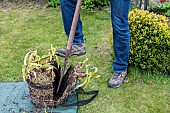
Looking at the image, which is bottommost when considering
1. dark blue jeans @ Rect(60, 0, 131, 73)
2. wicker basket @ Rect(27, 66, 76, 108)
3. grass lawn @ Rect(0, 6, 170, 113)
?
grass lawn @ Rect(0, 6, 170, 113)

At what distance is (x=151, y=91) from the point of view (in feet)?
10.8

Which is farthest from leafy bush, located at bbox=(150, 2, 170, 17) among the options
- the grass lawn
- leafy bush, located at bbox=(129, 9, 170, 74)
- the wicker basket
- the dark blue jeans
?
the wicker basket

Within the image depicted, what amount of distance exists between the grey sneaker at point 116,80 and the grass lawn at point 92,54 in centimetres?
5

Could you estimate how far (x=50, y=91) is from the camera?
9.34ft

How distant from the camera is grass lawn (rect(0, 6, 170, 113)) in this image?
313 centimetres

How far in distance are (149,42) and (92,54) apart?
818 mm

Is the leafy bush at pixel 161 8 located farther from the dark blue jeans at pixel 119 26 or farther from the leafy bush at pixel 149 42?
the dark blue jeans at pixel 119 26

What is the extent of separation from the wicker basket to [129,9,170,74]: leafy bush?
2.51 feet

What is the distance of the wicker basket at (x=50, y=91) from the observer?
282 cm

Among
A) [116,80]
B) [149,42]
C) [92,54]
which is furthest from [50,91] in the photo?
[92,54]

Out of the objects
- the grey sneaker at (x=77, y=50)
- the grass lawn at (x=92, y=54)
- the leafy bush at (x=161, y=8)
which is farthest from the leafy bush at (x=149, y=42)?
the leafy bush at (x=161, y=8)

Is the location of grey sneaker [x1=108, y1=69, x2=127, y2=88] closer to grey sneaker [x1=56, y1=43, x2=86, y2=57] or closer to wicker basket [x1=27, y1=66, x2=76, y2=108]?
wicker basket [x1=27, y1=66, x2=76, y2=108]

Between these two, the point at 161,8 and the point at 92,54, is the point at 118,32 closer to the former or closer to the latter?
the point at 92,54

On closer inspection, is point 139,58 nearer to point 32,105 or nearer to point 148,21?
point 148,21
